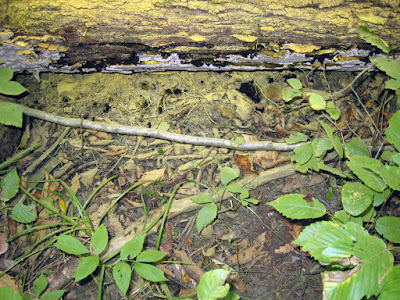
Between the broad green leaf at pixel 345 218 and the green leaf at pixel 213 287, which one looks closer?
the green leaf at pixel 213 287

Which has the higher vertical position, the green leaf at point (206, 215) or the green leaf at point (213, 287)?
the green leaf at point (213, 287)

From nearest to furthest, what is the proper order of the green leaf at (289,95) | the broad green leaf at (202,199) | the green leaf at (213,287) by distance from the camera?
the green leaf at (213,287), the broad green leaf at (202,199), the green leaf at (289,95)

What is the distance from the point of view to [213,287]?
1.47 metres

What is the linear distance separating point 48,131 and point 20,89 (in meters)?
0.50

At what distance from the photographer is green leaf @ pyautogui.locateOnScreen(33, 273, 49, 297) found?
1.89 m

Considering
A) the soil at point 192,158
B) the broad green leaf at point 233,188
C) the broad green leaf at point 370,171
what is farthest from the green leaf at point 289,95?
the broad green leaf at point 233,188

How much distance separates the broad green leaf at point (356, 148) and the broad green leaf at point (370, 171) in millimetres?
A: 281

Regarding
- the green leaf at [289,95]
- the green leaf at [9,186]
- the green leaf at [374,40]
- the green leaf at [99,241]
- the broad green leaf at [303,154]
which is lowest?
the green leaf at [99,241]

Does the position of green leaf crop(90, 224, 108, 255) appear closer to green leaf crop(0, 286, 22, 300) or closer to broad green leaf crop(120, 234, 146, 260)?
broad green leaf crop(120, 234, 146, 260)

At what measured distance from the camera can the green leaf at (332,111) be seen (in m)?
2.29

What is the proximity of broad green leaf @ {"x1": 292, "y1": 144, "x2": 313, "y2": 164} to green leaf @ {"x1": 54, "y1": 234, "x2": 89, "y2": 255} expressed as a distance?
166 cm

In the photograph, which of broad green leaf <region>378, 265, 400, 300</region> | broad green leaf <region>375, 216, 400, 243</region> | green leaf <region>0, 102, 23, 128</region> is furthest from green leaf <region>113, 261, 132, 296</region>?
broad green leaf <region>375, 216, 400, 243</region>

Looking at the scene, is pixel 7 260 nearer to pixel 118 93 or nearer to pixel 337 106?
pixel 118 93

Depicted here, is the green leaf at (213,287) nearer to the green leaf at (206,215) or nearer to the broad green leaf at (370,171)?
the green leaf at (206,215)
